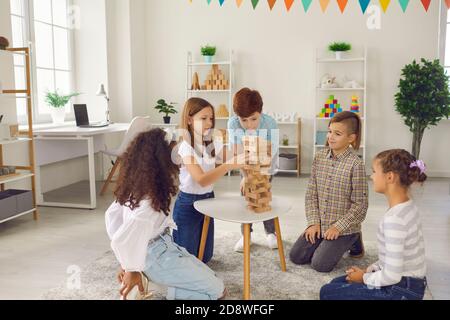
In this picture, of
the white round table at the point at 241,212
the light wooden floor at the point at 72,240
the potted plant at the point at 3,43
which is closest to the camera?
the white round table at the point at 241,212

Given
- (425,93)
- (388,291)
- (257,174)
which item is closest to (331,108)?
(425,93)

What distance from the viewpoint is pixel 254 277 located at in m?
2.37

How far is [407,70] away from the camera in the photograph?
15.7 feet

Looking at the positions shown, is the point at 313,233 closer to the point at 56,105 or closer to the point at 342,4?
the point at 56,105

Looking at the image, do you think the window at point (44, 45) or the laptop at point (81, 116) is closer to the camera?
the window at point (44, 45)

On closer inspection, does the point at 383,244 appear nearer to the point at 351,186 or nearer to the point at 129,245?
the point at 351,186

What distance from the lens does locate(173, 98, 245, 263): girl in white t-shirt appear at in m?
2.18

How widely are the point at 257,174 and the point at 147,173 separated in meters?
0.53

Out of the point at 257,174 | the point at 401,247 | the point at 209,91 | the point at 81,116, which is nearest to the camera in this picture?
the point at 401,247

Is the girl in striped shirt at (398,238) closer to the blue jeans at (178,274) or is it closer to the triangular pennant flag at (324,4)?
the blue jeans at (178,274)

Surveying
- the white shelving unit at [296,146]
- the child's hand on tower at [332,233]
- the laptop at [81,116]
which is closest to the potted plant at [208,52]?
the white shelving unit at [296,146]

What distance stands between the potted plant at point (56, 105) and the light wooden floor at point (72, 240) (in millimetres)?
788

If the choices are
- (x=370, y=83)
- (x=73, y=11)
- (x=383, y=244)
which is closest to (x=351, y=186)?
(x=383, y=244)

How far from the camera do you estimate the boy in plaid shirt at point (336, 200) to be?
7.84 ft
